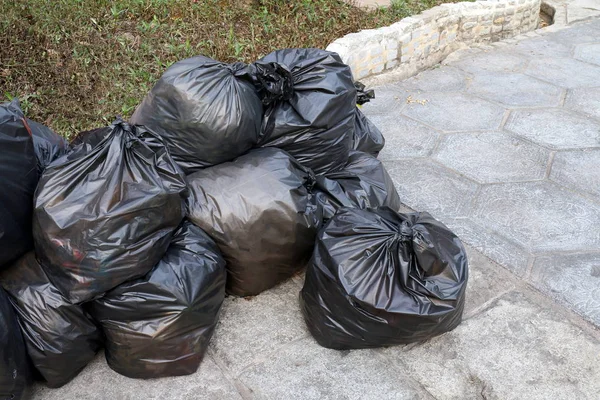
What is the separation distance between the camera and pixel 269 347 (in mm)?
2324

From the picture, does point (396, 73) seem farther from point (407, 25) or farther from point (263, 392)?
point (263, 392)

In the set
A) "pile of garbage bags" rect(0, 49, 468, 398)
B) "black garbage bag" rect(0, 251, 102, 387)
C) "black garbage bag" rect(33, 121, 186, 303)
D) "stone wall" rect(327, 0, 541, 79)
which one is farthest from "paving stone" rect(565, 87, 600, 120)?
"black garbage bag" rect(0, 251, 102, 387)

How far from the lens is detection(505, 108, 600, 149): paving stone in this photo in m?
3.87

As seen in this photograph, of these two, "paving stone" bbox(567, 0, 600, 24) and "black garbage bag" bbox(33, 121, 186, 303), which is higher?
"black garbage bag" bbox(33, 121, 186, 303)

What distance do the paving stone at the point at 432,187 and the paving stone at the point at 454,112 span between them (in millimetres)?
646

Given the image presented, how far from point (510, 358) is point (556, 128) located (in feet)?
7.65

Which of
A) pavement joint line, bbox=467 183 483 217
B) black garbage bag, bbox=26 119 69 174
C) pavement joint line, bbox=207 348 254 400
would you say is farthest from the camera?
pavement joint line, bbox=467 183 483 217

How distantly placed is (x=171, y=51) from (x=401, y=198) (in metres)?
2.16

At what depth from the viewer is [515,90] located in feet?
15.4

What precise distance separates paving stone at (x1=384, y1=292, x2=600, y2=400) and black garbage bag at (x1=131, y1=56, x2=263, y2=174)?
1132mm

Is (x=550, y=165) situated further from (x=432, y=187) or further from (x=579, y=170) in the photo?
(x=432, y=187)

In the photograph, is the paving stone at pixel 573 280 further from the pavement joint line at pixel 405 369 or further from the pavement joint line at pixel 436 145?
the pavement joint line at pixel 436 145

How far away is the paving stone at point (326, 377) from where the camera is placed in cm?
212

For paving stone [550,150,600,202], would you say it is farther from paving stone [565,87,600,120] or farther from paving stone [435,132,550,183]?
paving stone [565,87,600,120]
